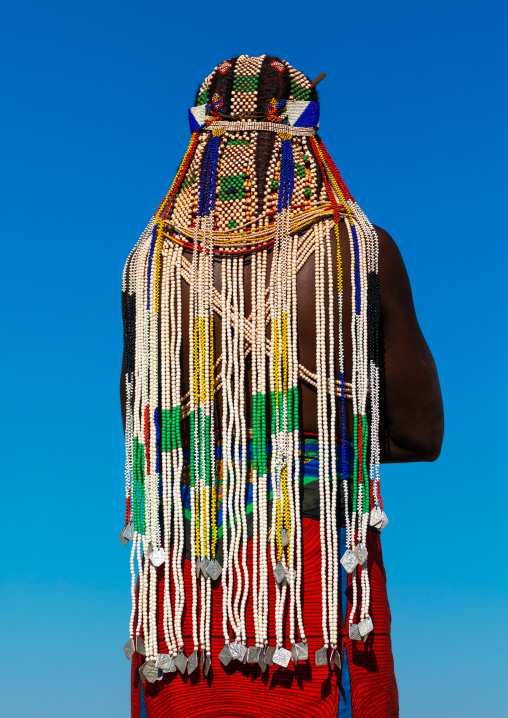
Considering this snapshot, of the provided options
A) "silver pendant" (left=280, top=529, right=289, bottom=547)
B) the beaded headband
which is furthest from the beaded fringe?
the beaded headband

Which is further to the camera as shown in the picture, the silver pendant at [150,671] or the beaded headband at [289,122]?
the beaded headband at [289,122]

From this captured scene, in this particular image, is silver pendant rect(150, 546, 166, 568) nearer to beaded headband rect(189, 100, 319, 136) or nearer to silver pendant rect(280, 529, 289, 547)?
silver pendant rect(280, 529, 289, 547)

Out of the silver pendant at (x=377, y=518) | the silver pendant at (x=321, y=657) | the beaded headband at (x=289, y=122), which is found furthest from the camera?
the beaded headband at (x=289, y=122)

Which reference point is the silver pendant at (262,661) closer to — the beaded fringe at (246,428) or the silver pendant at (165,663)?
the beaded fringe at (246,428)

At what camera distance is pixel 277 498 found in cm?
202

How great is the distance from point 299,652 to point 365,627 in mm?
134

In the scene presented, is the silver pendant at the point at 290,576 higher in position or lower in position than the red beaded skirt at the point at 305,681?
higher

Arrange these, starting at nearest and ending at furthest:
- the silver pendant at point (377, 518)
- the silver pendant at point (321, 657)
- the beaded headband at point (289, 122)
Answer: the silver pendant at point (321, 657) → the silver pendant at point (377, 518) → the beaded headband at point (289, 122)

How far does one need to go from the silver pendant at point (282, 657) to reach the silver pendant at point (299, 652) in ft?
0.04

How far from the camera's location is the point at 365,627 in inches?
78.4

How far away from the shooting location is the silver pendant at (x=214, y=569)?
2.04 meters

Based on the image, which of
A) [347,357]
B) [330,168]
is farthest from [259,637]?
[330,168]
